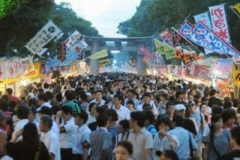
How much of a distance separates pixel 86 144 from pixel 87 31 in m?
76.8

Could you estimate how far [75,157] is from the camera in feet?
28.8

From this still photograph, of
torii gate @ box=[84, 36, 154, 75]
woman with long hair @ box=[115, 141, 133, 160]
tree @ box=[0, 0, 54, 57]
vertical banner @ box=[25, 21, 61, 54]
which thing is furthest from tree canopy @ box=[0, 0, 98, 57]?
torii gate @ box=[84, 36, 154, 75]

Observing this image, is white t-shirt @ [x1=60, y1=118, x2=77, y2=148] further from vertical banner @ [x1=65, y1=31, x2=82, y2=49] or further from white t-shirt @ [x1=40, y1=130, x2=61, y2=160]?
vertical banner @ [x1=65, y1=31, x2=82, y2=49]

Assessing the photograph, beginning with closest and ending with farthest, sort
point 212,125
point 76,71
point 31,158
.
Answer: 1. point 31,158
2. point 212,125
3. point 76,71

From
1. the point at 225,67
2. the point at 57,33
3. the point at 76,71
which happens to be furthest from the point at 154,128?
the point at 76,71

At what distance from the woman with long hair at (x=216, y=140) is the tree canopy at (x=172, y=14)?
21.3m

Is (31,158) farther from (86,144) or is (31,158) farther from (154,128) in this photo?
(154,128)

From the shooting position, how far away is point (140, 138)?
24.8ft

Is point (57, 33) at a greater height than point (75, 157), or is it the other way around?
point (57, 33)

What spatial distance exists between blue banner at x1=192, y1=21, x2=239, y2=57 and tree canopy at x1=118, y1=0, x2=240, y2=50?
9.58 metres

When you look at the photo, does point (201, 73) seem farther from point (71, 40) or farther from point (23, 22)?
point (71, 40)

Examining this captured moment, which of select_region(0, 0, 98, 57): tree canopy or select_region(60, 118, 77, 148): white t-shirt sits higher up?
select_region(0, 0, 98, 57): tree canopy

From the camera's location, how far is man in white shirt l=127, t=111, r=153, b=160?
751cm

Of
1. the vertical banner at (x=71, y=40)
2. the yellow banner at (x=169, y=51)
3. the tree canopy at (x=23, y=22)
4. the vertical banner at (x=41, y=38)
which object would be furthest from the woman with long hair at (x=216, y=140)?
the vertical banner at (x=71, y=40)
